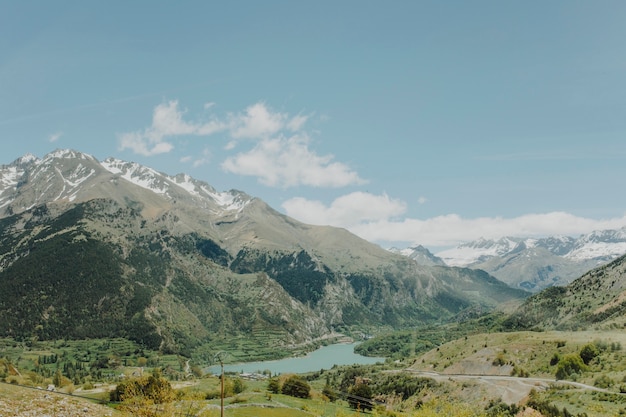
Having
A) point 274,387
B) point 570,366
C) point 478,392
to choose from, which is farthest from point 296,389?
point 570,366

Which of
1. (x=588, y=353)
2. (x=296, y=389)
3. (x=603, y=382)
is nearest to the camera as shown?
(x=603, y=382)

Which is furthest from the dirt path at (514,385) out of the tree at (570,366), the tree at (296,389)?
the tree at (296,389)

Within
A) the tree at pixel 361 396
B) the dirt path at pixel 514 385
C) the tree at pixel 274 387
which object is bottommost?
the tree at pixel 361 396

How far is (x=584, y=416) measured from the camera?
65.8m

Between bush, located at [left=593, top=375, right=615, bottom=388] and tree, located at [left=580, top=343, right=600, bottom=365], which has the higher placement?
tree, located at [left=580, top=343, right=600, bottom=365]

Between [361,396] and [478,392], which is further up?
[478,392]

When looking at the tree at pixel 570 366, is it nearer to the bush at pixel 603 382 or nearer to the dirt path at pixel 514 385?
the dirt path at pixel 514 385

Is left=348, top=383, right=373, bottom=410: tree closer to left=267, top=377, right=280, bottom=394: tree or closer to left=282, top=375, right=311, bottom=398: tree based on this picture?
left=282, top=375, right=311, bottom=398: tree

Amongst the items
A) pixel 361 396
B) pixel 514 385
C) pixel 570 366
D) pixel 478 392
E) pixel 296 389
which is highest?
pixel 570 366

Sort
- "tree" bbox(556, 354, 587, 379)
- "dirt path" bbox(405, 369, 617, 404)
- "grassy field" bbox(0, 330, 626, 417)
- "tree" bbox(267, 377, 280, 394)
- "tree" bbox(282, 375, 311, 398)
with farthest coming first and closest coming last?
"tree" bbox(267, 377, 280, 394)
"tree" bbox(282, 375, 311, 398)
"tree" bbox(556, 354, 587, 379)
"dirt path" bbox(405, 369, 617, 404)
"grassy field" bbox(0, 330, 626, 417)

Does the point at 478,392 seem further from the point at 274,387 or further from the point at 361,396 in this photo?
the point at 274,387

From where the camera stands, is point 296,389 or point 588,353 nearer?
point 588,353

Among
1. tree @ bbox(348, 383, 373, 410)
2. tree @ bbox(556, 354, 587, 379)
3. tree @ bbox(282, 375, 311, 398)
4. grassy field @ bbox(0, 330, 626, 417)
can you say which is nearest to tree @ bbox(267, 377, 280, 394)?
tree @ bbox(282, 375, 311, 398)

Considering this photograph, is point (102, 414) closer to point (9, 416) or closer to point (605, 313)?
point (9, 416)
